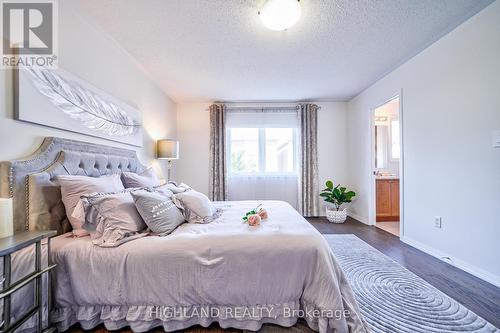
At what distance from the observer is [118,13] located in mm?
1824

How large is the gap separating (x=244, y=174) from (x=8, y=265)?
352cm

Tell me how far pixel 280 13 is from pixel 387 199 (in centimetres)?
389

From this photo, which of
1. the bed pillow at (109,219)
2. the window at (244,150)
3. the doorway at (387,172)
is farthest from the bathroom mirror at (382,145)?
the bed pillow at (109,219)

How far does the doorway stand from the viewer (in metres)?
3.41

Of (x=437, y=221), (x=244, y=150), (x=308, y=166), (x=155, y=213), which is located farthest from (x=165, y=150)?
(x=437, y=221)

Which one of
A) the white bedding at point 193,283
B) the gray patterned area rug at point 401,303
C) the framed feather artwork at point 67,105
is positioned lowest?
the gray patterned area rug at point 401,303

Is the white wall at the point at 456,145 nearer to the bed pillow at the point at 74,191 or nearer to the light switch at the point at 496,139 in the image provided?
the light switch at the point at 496,139

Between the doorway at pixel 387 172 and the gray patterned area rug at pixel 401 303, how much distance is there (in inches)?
48.3

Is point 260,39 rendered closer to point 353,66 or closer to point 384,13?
point 384,13

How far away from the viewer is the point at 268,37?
218 centimetres

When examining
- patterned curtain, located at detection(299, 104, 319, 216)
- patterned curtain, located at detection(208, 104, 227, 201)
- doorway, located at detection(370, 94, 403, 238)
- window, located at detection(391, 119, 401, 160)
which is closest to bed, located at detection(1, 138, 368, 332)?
doorway, located at detection(370, 94, 403, 238)

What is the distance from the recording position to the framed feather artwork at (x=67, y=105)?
1351 mm

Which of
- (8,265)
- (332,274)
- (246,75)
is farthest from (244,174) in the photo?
(8,265)

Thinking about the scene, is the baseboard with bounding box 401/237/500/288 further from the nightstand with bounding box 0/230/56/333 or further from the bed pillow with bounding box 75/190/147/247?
the nightstand with bounding box 0/230/56/333
